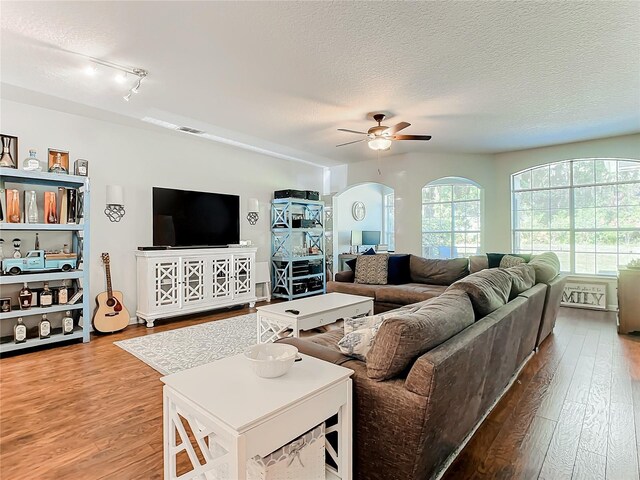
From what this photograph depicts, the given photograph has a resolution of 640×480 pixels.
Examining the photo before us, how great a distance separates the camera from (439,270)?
481cm

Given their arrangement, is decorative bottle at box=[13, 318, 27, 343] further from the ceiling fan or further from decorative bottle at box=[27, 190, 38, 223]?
the ceiling fan

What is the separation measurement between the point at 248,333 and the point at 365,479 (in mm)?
2701

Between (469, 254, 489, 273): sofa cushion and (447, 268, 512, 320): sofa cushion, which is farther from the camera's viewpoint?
(469, 254, 489, 273): sofa cushion

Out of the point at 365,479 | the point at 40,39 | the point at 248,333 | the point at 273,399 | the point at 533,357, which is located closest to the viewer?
the point at 273,399

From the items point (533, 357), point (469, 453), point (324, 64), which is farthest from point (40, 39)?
point (533, 357)

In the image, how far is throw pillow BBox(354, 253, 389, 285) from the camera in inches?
191

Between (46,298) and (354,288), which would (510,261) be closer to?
(354,288)

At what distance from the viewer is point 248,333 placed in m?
4.00

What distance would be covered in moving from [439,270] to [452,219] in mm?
3007

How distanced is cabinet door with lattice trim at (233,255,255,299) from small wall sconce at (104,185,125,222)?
168 centimetres

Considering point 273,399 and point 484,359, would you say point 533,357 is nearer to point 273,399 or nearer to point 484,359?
point 484,359

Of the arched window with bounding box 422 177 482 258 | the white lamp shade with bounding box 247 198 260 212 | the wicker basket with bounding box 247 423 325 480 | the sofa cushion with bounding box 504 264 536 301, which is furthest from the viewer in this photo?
the arched window with bounding box 422 177 482 258

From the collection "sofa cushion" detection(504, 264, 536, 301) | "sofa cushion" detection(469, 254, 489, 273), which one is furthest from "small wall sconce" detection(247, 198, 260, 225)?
"sofa cushion" detection(504, 264, 536, 301)

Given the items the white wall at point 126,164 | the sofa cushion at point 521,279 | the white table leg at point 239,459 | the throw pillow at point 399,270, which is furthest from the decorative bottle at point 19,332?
the sofa cushion at point 521,279
